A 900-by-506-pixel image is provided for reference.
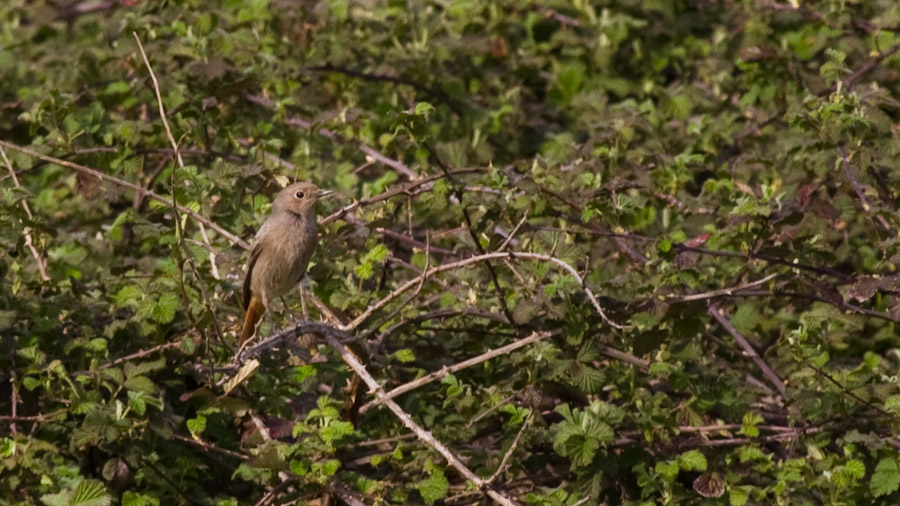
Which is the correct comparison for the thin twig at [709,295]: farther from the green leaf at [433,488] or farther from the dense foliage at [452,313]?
the green leaf at [433,488]

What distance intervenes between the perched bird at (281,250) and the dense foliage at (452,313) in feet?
0.28

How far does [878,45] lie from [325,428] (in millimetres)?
3701

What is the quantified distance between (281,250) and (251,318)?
0.32 metres

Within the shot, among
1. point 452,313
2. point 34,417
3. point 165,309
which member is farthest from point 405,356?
point 34,417

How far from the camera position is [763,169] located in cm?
692

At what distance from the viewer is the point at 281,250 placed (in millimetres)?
5660

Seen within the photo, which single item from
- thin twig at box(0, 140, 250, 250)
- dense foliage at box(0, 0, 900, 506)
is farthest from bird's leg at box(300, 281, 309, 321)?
thin twig at box(0, 140, 250, 250)

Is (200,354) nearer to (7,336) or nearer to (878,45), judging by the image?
(7,336)

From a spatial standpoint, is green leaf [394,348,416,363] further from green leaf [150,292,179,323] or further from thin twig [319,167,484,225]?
green leaf [150,292,179,323]

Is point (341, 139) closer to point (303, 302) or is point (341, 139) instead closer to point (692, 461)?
point (303, 302)

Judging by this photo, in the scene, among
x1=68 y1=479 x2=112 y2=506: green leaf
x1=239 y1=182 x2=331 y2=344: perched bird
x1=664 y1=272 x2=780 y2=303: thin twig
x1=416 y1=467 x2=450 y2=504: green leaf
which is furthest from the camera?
x1=239 y1=182 x2=331 y2=344: perched bird

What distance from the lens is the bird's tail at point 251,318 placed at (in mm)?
5727

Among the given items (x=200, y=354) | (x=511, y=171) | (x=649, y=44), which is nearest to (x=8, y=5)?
(x=649, y=44)

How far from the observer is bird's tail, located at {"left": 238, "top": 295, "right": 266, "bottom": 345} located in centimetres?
573
